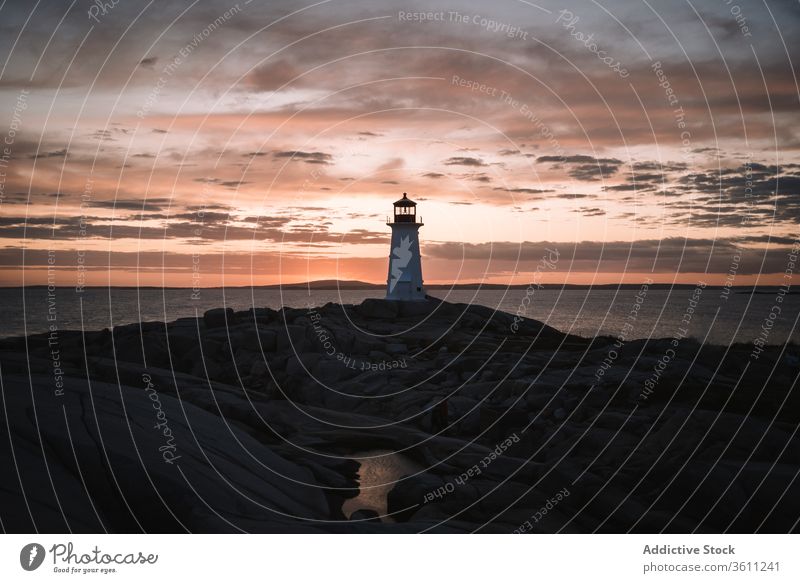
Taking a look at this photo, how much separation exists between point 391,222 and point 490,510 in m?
38.7

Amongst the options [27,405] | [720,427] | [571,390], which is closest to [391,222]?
[571,390]

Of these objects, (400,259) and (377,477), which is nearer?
(377,477)

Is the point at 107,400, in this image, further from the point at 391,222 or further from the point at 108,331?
the point at 391,222

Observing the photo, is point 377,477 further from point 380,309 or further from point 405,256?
point 405,256

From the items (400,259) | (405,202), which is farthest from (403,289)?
(405,202)

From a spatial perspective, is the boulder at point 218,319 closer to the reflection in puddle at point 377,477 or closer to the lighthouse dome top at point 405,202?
the reflection in puddle at point 377,477

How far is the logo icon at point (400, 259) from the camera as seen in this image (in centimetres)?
5378

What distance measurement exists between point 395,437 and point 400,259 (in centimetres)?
3189

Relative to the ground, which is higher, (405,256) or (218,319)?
(405,256)

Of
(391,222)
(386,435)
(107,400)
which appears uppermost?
(391,222)
